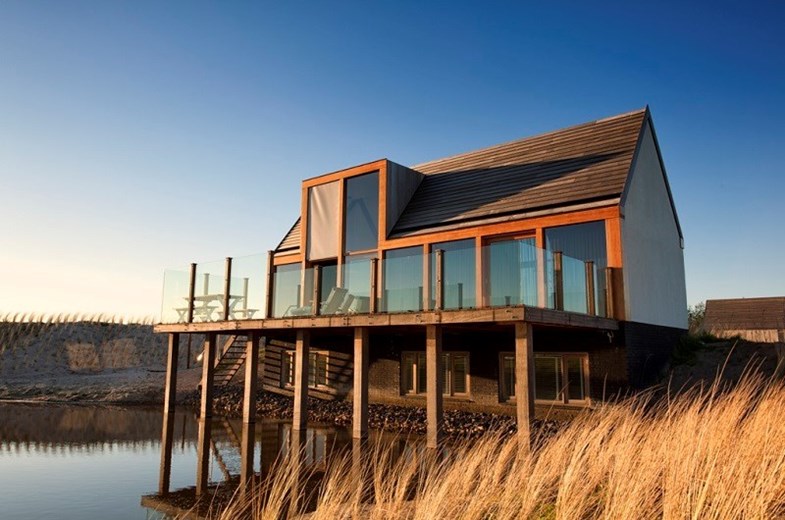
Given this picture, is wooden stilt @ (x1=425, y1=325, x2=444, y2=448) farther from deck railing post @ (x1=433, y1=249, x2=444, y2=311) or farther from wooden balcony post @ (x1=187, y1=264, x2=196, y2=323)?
wooden balcony post @ (x1=187, y1=264, x2=196, y2=323)

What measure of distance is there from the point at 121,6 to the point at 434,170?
11.0 m

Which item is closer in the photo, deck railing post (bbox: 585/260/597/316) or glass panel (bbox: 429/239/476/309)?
glass panel (bbox: 429/239/476/309)

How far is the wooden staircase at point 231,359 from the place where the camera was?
20312 mm

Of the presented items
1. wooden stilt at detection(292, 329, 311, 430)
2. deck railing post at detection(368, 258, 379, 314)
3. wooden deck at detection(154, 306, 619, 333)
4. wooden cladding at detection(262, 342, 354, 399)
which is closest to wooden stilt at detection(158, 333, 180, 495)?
wooden deck at detection(154, 306, 619, 333)

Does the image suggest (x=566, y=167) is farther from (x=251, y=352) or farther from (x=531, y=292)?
(x=251, y=352)

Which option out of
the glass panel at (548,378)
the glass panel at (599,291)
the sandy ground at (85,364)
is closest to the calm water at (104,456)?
the sandy ground at (85,364)

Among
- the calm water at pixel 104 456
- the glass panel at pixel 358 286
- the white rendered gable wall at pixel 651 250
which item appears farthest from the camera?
the white rendered gable wall at pixel 651 250

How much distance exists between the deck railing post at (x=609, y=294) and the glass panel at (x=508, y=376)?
8.96 ft

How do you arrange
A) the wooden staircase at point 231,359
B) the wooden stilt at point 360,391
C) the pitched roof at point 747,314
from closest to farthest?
1. the wooden stilt at point 360,391
2. the wooden staircase at point 231,359
3. the pitched roof at point 747,314

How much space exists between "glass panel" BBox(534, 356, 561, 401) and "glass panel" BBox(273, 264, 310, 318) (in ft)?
20.3

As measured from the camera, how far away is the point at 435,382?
38.0ft

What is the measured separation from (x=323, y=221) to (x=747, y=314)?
2547 cm

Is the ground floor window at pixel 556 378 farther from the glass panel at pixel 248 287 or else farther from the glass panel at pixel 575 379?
the glass panel at pixel 248 287

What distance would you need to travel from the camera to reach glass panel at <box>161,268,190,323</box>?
53.7ft
